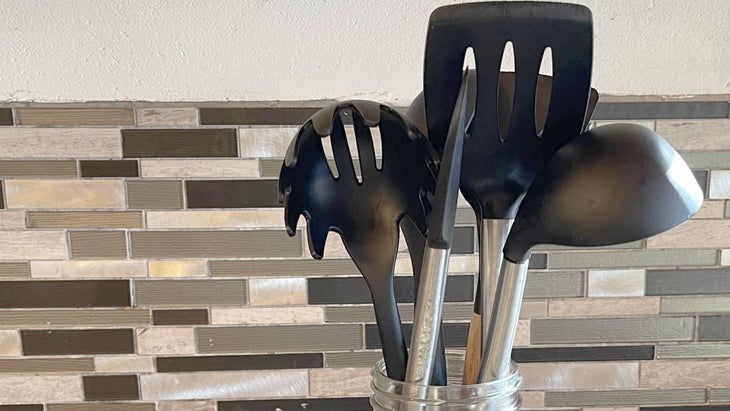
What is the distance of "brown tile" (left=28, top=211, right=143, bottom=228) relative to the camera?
65 cm

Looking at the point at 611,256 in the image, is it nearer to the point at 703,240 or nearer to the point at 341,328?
the point at 703,240

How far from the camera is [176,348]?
681 mm

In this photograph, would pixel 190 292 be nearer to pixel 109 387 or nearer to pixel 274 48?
pixel 109 387

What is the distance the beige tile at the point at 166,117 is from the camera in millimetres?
629

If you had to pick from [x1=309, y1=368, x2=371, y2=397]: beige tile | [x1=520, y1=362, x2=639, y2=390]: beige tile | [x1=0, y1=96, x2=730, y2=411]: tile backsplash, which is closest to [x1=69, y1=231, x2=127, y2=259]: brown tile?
[x1=0, y1=96, x2=730, y2=411]: tile backsplash

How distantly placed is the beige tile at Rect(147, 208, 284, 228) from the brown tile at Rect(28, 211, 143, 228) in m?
0.02

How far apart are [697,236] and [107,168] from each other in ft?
2.01

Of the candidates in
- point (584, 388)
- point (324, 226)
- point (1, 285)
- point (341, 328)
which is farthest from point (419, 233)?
point (1, 285)

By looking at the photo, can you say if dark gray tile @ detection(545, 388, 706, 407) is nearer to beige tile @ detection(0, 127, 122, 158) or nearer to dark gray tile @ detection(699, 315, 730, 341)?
dark gray tile @ detection(699, 315, 730, 341)

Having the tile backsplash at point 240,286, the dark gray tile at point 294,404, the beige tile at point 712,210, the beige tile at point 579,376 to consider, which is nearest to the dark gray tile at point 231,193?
the tile backsplash at point 240,286

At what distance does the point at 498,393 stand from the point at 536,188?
0.47 ft

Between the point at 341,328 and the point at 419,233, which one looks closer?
the point at 419,233

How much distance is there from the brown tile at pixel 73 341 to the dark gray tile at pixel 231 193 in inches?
6.5

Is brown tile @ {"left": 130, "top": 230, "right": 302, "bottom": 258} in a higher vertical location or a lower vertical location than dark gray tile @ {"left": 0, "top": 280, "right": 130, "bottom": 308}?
higher
